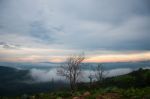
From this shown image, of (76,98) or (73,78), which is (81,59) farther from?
(76,98)

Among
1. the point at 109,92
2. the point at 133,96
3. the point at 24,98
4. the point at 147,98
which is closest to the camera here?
the point at 147,98

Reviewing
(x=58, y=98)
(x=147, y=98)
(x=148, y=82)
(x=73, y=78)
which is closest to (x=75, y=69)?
(x=73, y=78)

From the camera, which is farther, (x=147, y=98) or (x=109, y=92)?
(x=109, y=92)

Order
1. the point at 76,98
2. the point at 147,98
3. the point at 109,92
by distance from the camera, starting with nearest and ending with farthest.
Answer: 1. the point at 147,98
2. the point at 76,98
3. the point at 109,92

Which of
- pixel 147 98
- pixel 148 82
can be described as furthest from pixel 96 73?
pixel 147 98

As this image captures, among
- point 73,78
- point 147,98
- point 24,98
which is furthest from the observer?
point 73,78

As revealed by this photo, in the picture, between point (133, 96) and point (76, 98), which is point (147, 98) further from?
point (76, 98)

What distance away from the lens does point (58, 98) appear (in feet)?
79.3

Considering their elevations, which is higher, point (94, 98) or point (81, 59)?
point (81, 59)

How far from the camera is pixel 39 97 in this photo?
28.2m

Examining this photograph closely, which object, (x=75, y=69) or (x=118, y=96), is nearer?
(x=118, y=96)

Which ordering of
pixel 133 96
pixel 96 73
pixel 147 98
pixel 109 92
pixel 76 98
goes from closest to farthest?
1. pixel 147 98
2. pixel 133 96
3. pixel 76 98
4. pixel 109 92
5. pixel 96 73

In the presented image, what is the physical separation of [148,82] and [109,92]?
5347 cm

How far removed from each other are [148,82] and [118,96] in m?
55.9
